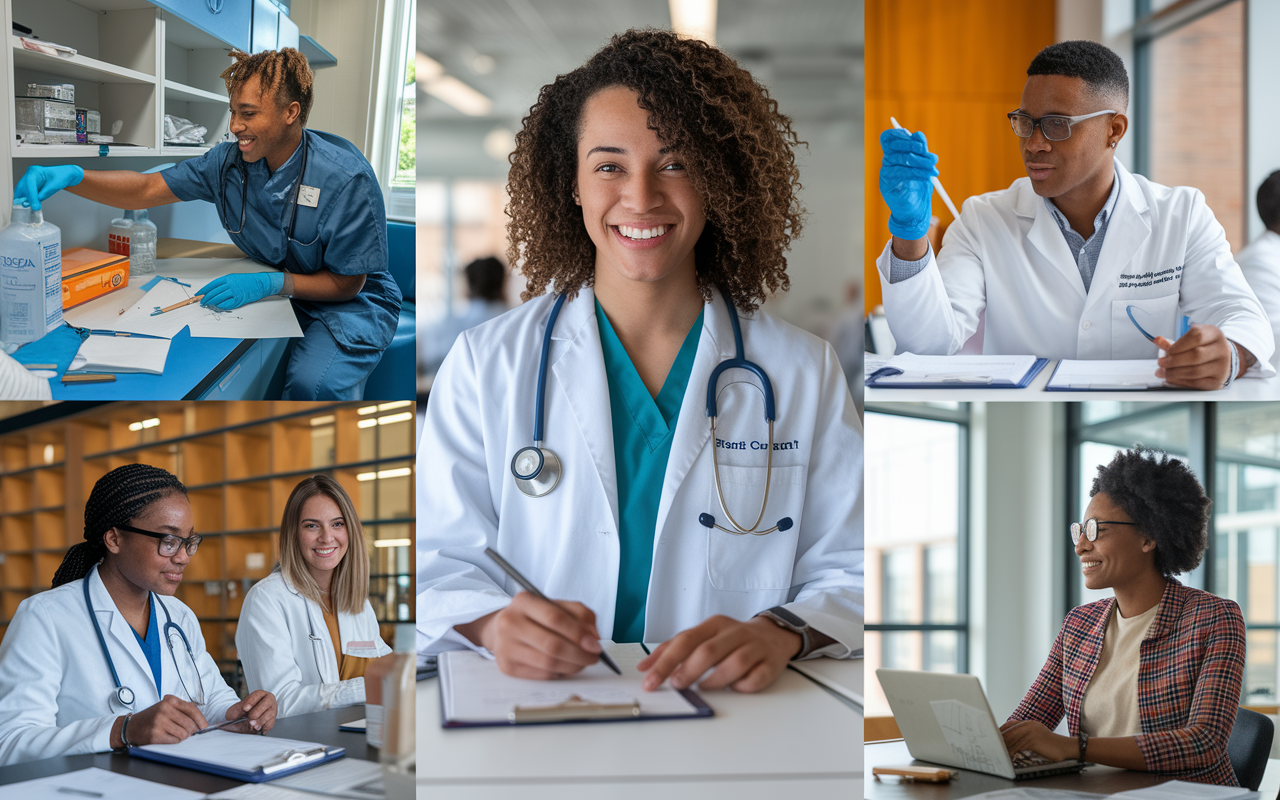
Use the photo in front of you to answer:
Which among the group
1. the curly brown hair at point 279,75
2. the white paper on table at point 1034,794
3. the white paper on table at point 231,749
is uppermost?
the curly brown hair at point 279,75

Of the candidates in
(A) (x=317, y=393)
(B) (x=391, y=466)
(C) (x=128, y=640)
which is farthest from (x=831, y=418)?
(C) (x=128, y=640)

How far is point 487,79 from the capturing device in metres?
1.46

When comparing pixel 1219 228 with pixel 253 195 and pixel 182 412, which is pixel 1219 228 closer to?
pixel 253 195

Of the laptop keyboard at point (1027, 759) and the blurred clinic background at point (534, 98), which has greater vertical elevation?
the blurred clinic background at point (534, 98)

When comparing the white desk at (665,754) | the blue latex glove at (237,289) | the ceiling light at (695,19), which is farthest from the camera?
the ceiling light at (695,19)

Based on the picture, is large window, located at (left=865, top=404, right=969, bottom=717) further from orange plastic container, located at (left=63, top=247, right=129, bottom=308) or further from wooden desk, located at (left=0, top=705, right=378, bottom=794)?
orange plastic container, located at (left=63, top=247, right=129, bottom=308)

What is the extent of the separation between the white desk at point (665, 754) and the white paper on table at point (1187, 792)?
53 centimetres

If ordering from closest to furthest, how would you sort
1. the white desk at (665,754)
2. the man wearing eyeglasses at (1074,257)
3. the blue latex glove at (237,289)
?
1. the white desk at (665,754)
2. the blue latex glove at (237,289)
3. the man wearing eyeglasses at (1074,257)

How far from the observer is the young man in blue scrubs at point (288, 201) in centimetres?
135

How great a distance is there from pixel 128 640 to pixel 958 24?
67.0 inches

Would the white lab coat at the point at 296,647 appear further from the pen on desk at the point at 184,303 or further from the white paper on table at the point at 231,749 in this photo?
the pen on desk at the point at 184,303

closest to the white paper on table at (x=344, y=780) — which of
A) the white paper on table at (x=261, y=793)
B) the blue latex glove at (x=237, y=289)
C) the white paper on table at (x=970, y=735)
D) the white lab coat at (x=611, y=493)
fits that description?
the white paper on table at (x=261, y=793)

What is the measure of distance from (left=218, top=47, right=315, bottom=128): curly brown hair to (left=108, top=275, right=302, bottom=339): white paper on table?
282mm

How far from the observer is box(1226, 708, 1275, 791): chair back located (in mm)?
→ 1546
